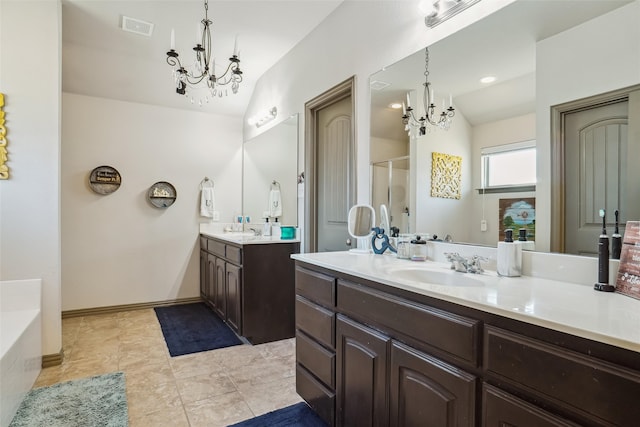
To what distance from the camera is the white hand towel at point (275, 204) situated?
11.6 ft

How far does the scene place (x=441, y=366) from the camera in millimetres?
1087

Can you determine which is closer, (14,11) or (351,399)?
(351,399)

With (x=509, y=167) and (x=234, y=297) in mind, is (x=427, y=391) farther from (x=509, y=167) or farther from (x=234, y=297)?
(x=234, y=297)

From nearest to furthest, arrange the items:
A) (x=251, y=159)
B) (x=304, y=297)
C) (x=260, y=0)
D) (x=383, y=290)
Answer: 1. (x=383, y=290)
2. (x=304, y=297)
3. (x=260, y=0)
4. (x=251, y=159)

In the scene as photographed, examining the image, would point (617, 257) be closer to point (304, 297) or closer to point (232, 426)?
point (304, 297)

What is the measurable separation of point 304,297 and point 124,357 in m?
1.76

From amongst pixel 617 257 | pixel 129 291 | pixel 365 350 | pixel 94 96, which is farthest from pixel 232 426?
pixel 94 96

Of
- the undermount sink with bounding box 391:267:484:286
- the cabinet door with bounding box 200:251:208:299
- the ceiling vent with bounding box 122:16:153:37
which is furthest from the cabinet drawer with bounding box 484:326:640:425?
the cabinet door with bounding box 200:251:208:299

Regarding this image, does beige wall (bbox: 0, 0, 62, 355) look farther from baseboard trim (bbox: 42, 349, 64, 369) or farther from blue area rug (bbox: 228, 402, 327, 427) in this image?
blue area rug (bbox: 228, 402, 327, 427)

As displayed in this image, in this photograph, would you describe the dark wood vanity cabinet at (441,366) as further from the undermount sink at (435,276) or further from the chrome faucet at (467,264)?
the chrome faucet at (467,264)

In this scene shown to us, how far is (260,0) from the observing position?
2.54m

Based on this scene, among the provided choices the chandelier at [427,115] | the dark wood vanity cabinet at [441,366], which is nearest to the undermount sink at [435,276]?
the dark wood vanity cabinet at [441,366]

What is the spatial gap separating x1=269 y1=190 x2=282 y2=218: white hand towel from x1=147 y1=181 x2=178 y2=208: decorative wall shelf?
1.35 m

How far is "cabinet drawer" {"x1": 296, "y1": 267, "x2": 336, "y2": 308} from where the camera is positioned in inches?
64.9
